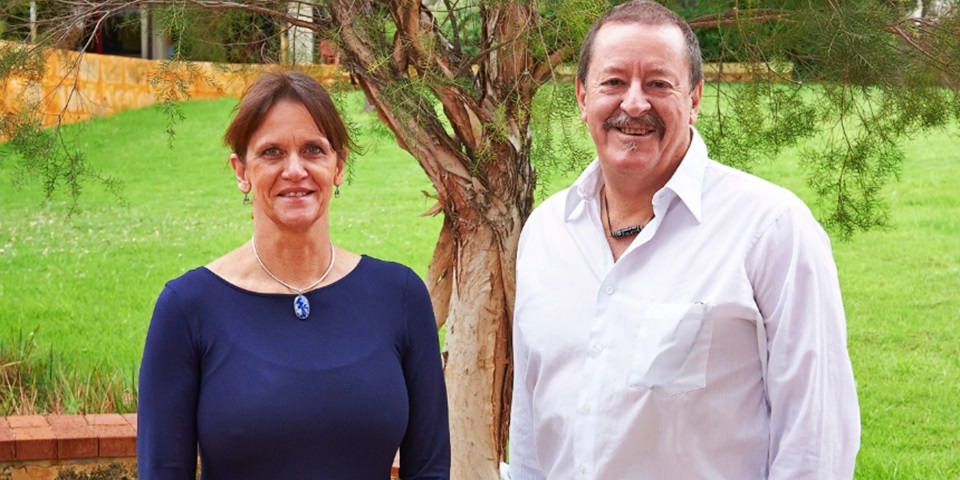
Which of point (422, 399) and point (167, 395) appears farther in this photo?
point (422, 399)

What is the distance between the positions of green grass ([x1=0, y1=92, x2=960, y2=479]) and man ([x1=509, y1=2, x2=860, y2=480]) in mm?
2385

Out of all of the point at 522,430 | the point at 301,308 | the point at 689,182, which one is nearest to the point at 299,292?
the point at 301,308

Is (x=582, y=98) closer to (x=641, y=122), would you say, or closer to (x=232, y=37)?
(x=641, y=122)

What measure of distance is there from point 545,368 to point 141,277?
7538 millimetres

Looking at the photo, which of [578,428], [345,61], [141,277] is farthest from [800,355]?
[141,277]

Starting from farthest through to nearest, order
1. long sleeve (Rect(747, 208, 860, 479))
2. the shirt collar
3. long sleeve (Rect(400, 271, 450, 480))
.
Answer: long sleeve (Rect(400, 271, 450, 480))
the shirt collar
long sleeve (Rect(747, 208, 860, 479))

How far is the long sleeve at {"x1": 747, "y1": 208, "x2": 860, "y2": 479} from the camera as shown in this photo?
206 cm

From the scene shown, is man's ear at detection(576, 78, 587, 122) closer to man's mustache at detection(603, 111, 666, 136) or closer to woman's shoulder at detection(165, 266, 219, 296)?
man's mustache at detection(603, 111, 666, 136)

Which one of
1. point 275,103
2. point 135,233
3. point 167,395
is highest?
point 275,103

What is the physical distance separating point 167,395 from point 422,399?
49 centimetres

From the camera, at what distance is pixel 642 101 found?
2.26m

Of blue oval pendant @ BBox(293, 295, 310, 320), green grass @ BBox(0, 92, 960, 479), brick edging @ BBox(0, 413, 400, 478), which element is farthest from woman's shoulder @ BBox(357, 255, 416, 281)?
brick edging @ BBox(0, 413, 400, 478)

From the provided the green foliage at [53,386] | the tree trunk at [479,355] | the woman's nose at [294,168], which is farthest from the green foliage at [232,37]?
the woman's nose at [294,168]

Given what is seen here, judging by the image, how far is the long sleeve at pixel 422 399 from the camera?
96.7 inches
